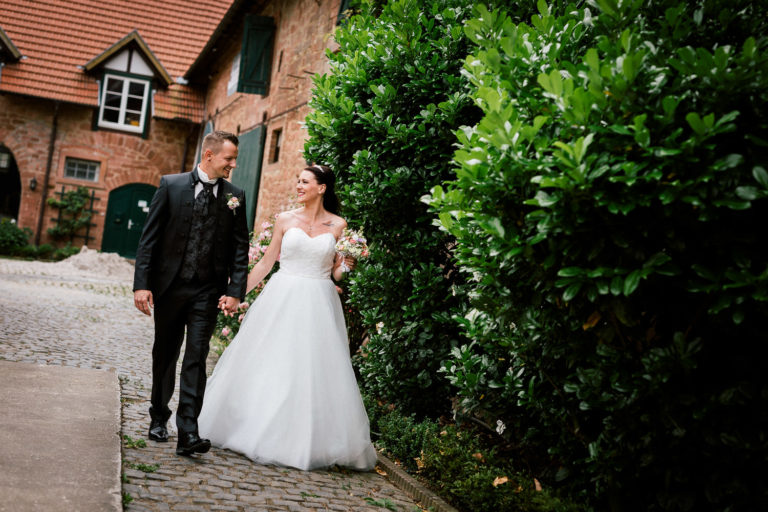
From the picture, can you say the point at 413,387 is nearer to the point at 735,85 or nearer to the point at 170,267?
the point at 170,267

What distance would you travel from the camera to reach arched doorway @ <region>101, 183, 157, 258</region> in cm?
2441

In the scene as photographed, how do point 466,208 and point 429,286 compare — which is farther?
point 429,286

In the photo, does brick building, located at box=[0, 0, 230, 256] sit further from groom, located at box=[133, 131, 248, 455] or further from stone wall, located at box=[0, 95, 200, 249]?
groom, located at box=[133, 131, 248, 455]

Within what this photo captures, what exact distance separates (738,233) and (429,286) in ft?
9.58

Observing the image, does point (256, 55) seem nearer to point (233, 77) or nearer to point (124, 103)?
point (233, 77)

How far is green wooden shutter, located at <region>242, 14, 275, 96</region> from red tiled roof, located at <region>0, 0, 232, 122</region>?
851cm

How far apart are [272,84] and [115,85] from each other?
10.6 meters

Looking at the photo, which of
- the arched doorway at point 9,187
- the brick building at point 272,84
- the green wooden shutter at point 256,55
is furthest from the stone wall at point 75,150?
the green wooden shutter at point 256,55

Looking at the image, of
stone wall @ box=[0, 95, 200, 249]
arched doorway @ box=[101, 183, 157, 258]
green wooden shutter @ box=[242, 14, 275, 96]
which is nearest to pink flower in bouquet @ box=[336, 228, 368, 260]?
green wooden shutter @ box=[242, 14, 275, 96]

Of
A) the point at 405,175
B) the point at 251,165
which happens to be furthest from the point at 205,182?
the point at 251,165

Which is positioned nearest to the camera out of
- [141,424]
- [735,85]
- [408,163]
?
[735,85]

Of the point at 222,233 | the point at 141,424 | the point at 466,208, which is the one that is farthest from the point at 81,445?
the point at 466,208

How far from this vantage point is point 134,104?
973 inches

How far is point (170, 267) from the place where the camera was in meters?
4.74
